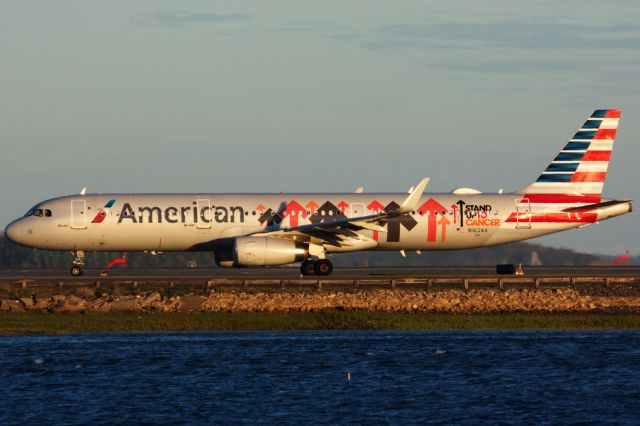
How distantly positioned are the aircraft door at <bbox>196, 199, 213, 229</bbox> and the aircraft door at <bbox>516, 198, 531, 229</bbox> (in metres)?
15.6

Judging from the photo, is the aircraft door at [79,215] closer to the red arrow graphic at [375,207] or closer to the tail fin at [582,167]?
Result: the red arrow graphic at [375,207]

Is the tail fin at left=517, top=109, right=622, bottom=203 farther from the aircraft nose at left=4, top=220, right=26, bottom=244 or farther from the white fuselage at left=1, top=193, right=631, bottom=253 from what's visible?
the aircraft nose at left=4, top=220, right=26, bottom=244

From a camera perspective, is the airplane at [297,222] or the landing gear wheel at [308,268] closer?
the airplane at [297,222]

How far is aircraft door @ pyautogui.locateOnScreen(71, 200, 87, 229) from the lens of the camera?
5488 centimetres

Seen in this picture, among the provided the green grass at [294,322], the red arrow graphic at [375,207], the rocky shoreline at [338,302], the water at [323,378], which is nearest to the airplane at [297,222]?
the red arrow graphic at [375,207]

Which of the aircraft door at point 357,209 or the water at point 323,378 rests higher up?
the aircraft door at point 357,209

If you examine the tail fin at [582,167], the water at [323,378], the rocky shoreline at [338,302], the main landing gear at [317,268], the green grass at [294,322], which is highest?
the tail fin at [582,167]

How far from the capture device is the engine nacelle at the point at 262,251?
170 feet

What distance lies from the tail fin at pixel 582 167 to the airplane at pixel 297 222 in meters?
0.35

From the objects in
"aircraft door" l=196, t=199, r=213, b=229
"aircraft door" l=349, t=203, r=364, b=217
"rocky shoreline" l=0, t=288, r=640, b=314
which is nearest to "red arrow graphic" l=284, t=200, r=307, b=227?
"aircraft door" l=349, t=203, r=364, b=217

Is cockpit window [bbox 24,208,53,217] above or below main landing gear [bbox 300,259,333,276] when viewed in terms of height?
above

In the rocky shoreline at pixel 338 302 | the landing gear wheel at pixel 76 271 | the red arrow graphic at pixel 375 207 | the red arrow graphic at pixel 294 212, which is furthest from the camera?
the landing gear wheel at pixel 76 271

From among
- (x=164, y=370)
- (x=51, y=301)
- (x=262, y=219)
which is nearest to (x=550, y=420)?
(x=164, y=370)

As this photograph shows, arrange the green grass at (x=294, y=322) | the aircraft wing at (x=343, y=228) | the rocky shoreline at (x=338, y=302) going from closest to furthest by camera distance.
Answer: the green grass at (x=294, y=322) < the rocky shoreline at (x=338, y=302) < the aircraft wing at (x=343, y=228)
